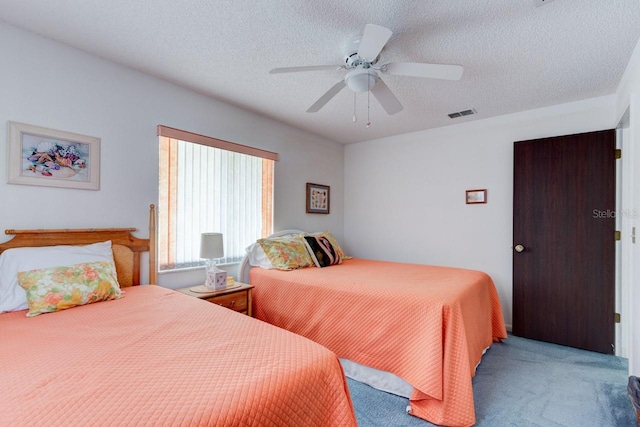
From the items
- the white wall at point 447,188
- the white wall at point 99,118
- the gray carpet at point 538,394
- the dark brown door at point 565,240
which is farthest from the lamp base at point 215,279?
the dark brown door at point 565,240

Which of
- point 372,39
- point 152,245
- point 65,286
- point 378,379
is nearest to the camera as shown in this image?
point 372,39

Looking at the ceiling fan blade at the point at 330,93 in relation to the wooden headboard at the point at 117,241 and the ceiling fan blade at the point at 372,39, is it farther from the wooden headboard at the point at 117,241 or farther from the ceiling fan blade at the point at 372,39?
the wooden headboard at the point at 117,241

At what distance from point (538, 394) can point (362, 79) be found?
8.03 ft

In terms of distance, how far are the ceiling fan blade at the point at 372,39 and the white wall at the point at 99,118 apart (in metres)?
1.80

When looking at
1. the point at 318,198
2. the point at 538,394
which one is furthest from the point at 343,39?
the point at 538,394

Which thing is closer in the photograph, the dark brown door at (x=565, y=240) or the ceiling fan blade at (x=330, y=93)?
the ceiling fan blade at (x=330, y=93)

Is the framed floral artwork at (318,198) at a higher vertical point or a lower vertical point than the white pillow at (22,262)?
higher

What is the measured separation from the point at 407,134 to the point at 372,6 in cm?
255

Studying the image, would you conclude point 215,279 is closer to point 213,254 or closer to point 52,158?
point 213,254

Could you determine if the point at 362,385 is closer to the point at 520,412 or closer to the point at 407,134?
the point at 520,412

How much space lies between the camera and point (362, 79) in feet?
6.62

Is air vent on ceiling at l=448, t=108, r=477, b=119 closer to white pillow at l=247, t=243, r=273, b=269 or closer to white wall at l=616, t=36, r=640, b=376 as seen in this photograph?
white wall at l=616, t=36, r=640, b=376

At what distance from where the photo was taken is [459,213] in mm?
3641

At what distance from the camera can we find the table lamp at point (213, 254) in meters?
2.62
